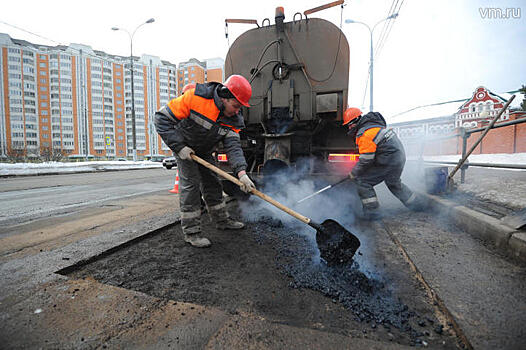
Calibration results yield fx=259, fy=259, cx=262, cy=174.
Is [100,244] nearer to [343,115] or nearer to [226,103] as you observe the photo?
[226,103]

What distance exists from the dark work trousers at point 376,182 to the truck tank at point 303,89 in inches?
21.7

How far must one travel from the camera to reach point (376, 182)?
3.72 meters

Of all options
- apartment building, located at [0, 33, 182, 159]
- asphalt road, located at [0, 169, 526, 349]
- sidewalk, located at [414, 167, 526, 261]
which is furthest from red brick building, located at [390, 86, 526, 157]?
apartment building, located at [0, 33, 182, 159]

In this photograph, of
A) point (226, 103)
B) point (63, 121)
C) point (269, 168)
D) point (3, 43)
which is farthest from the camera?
point (63, 121)

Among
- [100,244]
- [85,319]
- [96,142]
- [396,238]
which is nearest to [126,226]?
[100,244]

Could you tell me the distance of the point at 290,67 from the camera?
A: 4352 millimetres

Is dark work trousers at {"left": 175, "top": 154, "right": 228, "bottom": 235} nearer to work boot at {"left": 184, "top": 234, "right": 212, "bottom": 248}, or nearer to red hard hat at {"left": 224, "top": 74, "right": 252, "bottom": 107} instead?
work boot at {"left": 184, "top": 234, "right": 212, "bottom": 248}

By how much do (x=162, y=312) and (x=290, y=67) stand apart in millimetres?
3997

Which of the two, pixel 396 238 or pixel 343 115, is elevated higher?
pixel 343 115

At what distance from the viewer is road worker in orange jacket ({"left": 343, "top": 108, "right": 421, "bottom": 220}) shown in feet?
11.5

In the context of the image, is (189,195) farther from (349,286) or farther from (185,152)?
(349,286)

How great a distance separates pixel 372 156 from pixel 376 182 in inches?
17.9

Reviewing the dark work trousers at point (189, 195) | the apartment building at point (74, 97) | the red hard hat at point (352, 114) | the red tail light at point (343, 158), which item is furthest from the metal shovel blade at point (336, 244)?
the apartment building at point (74, 97)

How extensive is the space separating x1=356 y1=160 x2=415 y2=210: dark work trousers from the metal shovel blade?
1.42 metres
